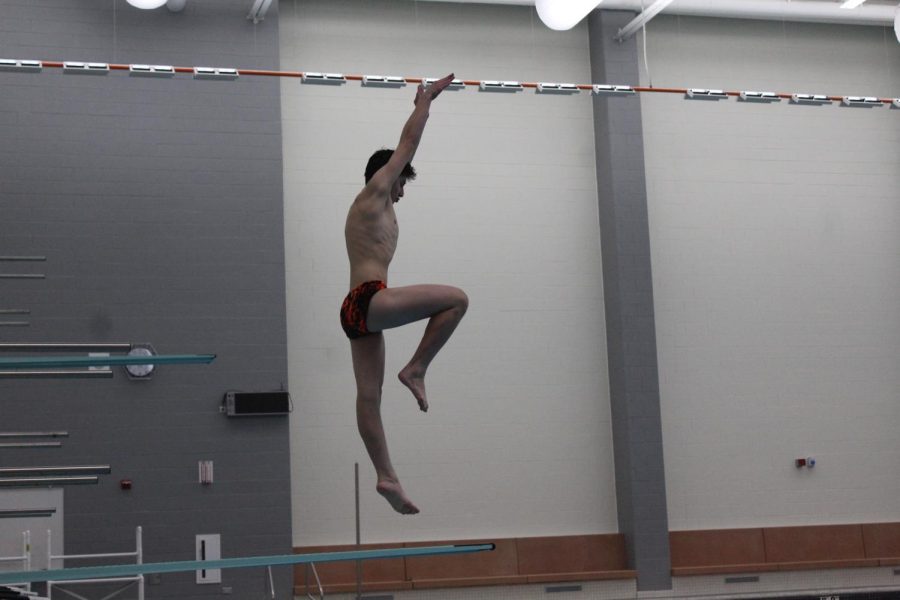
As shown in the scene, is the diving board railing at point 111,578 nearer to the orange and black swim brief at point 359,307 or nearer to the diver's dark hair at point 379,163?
the orange and black swim brief at point 359,307

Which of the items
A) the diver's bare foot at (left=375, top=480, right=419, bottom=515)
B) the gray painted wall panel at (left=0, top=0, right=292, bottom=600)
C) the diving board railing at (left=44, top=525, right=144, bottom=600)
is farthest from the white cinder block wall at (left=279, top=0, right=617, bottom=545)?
the diver's bare foot at (left=375, top=480, right=419, bottom=515)

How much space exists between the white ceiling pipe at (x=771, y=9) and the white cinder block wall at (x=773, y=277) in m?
0.19

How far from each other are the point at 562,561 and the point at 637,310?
227cm

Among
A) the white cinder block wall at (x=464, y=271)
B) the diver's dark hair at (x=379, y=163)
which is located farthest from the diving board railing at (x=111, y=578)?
the diver's dark hair at (x=379, y=163)

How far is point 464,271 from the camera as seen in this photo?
957 cm

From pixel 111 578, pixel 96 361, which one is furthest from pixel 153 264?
pixel 96 361

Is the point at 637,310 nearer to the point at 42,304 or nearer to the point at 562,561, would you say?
the point at 562,561

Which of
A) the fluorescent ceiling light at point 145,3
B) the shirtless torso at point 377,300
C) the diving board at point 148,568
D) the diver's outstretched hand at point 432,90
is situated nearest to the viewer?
the diving board at point 148,568

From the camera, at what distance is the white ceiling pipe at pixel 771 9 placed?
1001cm

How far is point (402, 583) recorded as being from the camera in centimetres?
876

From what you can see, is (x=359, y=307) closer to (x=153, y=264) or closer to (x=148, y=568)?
(x=148, y=568)

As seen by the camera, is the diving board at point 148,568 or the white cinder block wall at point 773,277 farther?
the white cinder block wall at point 773,277

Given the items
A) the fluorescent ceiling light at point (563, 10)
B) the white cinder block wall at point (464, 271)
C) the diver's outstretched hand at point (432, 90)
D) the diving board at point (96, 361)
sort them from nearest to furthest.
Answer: the diving board at point (96, 361) → the diver's outstretched hand at point (432, 90) → the fluorescent ceiling light at point (563, 10) → the white cinder block wall at point (464, 271)

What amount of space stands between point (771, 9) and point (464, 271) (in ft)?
12.6
